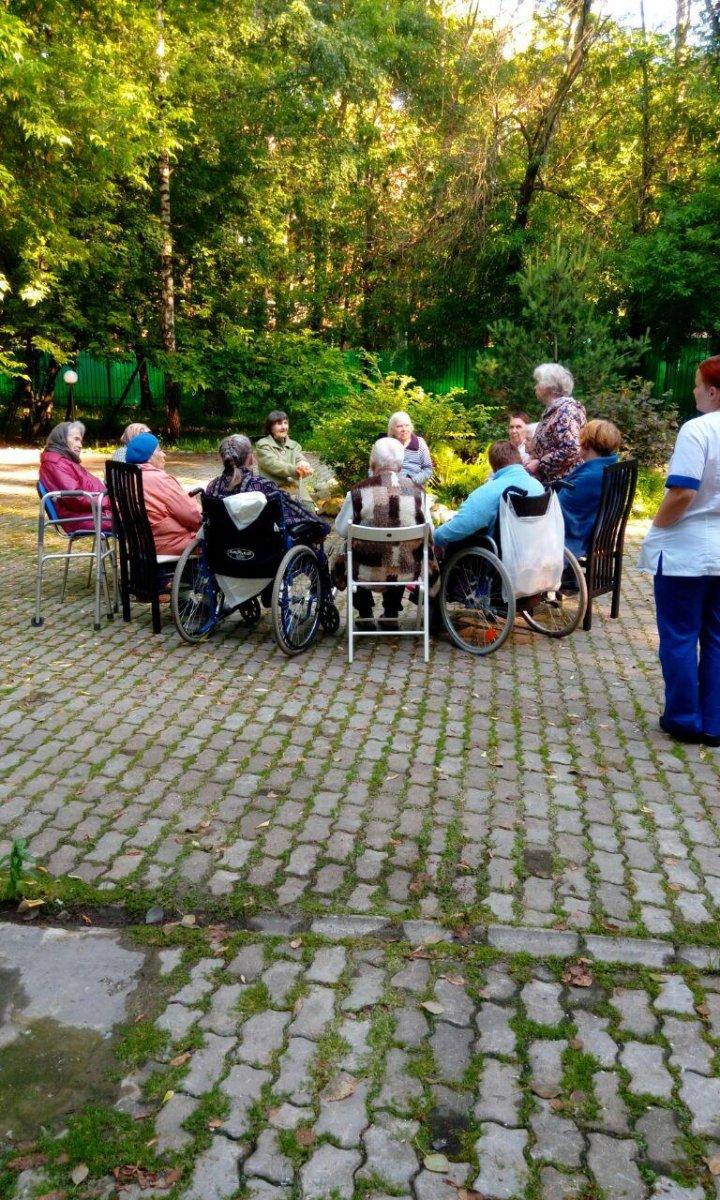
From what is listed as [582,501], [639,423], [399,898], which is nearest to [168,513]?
[582,501]

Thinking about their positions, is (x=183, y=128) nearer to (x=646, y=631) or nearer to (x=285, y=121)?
(x=285, y=121)

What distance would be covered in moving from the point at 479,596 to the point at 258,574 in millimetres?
1434

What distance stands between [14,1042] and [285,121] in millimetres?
19817

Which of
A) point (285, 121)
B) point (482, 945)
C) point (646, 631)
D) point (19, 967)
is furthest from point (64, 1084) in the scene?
point (285, 121)

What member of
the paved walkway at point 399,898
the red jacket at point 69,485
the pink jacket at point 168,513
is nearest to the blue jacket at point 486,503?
the paved walkway at point 399,898

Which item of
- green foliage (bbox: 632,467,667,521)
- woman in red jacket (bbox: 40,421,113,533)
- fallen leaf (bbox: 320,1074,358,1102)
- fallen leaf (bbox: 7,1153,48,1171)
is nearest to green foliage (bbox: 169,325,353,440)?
green foliage (bbox: 632,467,667,521)

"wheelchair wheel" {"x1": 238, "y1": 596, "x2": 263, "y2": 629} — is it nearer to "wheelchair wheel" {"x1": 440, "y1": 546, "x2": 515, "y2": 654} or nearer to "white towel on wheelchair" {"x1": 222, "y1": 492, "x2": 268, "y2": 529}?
"white towel on wheelchair" {"x1": 222, "y1": 492, "x2": 268, "y2": 529}

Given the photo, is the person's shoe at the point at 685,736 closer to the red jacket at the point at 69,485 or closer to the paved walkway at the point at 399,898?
the paved walkway at the point at 399,898

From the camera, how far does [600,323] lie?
12773mm

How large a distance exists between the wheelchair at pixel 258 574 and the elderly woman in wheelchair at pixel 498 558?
85 centimetres

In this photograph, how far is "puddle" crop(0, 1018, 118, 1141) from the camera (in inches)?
99.7

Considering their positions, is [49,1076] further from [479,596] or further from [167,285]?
[167,285]

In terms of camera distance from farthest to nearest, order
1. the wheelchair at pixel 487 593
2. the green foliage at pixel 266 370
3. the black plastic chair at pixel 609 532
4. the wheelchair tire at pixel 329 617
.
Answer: the green foliage at pixel 266 370 → the wheelchair tire at pixel 329 617 → the black plastic chair at pixel 609 532 → the wheelchair at pixel 487 593

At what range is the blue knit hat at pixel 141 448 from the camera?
6750mm
